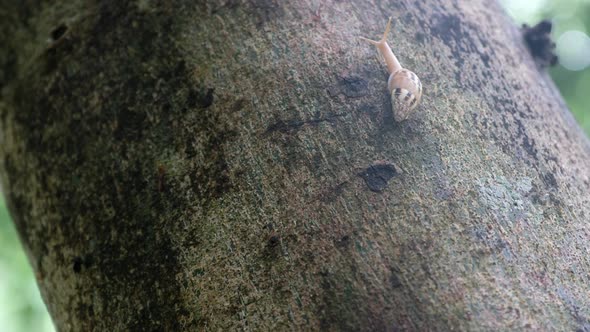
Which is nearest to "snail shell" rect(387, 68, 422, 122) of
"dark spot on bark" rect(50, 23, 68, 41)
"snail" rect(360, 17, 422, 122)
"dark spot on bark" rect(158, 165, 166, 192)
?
"snail" rect(360, 17, 422, 122)

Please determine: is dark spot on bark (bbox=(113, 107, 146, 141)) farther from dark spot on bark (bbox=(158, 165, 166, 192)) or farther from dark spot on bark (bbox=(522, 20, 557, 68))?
dark spot on bark (bbox=(522, 20, 557, 68))

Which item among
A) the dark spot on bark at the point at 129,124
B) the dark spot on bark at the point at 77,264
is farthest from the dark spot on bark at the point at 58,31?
the dark spot on bark at the point at 77,264

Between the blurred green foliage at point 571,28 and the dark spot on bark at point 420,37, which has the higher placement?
the dark spot on bark at point 420,37

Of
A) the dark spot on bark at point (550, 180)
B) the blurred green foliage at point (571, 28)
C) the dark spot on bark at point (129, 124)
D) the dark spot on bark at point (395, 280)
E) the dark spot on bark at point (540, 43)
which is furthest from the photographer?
the blurred green foliage at point (571, 28)

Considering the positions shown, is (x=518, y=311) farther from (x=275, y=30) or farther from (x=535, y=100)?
(x=275, y=30)

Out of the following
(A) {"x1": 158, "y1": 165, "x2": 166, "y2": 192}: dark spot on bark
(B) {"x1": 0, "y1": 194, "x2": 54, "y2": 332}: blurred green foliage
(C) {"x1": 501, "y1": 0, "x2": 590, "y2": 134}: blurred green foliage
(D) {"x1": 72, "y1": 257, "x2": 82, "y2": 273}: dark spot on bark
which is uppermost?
(A) {"x1": 158, "y1": 165, "x2": 166, "y2": 192}: dark spot on bark

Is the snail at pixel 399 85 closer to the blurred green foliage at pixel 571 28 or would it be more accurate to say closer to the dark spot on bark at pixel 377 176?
the dark spot on bark at pixel 377 176

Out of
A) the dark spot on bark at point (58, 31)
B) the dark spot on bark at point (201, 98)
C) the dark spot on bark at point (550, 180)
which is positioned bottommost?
the dark spot on bark at point (550, 180)
